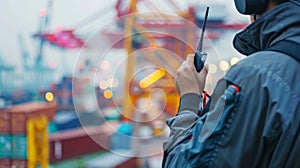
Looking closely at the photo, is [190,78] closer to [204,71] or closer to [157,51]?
[204,71]

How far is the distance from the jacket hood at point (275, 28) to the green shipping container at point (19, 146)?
6.34 feet

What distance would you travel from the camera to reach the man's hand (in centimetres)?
70

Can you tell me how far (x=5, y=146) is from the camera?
2137mm

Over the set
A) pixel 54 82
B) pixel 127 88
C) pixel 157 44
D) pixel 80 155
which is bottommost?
pixel 80 155

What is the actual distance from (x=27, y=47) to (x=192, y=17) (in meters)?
1.24

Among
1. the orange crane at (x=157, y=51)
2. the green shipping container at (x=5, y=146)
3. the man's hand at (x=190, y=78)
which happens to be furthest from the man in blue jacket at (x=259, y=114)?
the green shipping container at (x=5, y=146)

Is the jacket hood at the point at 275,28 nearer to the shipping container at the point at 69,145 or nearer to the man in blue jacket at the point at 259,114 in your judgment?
the man in blue jacket at the point at 259,114

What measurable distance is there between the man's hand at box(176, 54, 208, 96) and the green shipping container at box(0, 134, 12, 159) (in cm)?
167

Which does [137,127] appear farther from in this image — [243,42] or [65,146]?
[65,146]

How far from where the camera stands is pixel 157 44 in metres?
1.01

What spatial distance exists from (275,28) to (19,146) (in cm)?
204

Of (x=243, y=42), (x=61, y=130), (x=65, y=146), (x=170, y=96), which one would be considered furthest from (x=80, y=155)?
(x=243, y=42)

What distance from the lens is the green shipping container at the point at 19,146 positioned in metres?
2.25

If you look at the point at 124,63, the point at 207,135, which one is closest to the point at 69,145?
the point at 124,63
